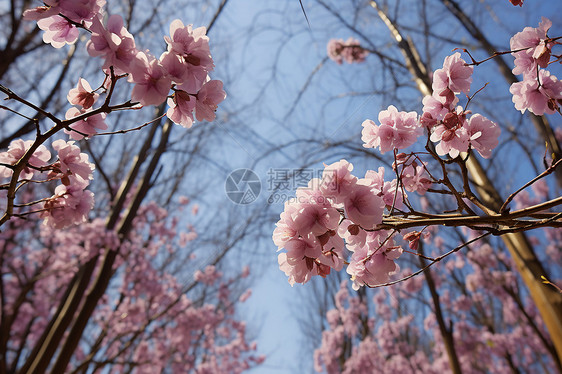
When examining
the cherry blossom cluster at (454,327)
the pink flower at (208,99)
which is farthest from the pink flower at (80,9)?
the cherry blossom cluster at (454,327)

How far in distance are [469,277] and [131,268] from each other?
240 inches

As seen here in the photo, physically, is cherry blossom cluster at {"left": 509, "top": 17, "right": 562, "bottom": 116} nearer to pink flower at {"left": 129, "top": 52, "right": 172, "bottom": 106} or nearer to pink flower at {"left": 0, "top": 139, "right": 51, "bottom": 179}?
pink flower at {"left": 129, "top": 52, "right": 172, "bottom": 106}

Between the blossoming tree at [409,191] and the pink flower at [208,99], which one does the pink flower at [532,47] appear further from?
the pink flower at [208,99]

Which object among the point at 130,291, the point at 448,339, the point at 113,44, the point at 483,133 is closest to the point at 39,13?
the point at 113,44

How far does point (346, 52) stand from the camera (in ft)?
13.7

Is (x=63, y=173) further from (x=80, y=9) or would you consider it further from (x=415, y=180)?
(x=415, y=180)

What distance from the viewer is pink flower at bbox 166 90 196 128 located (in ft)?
3.46

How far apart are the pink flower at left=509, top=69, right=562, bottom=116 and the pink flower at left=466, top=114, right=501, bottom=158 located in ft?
0.71

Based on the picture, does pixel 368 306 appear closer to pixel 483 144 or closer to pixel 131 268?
pixel 131 268

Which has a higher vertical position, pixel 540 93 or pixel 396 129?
pixel 540 93

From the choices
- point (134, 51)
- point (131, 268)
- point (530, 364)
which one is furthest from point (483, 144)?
point (530, 364)

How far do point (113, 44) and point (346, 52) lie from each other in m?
3.74

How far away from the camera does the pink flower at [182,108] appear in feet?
3.46

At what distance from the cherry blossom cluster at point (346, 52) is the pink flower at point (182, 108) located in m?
3.26
